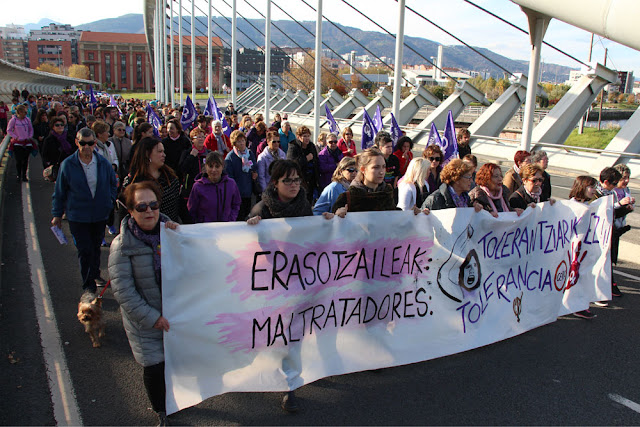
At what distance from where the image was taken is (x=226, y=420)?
3693 mm

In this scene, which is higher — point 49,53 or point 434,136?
point 49,53

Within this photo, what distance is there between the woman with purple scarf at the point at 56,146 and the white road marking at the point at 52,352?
2744 millimetres

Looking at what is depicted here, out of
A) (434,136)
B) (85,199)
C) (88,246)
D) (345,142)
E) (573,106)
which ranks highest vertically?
(573,106)

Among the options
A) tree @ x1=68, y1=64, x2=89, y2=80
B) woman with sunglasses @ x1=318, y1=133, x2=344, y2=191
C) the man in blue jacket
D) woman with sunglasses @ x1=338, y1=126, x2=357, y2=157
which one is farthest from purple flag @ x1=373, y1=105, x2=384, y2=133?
tree @ x1=68, y1=64, x2=89, y2=80

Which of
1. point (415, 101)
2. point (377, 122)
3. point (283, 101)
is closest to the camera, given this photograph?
point (377, 122)

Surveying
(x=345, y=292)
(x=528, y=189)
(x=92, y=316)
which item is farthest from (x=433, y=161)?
(x=92, y=316)

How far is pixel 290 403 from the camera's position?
150 inches

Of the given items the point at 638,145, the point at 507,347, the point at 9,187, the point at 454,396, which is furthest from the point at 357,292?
the point at 638,145

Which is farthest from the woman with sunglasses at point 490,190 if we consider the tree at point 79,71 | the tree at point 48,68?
the tree at point 48,68

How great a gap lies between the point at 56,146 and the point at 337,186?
22.5ft

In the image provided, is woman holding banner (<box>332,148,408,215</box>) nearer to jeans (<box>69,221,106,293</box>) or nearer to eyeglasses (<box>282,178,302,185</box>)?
eyeglasses (<box>282,178,302,185</box>)

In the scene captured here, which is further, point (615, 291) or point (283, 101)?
point (283, 101)

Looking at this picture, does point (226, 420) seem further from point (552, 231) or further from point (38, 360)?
point (552, 231)

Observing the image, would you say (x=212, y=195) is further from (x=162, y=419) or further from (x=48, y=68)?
(x=48, y=68)
